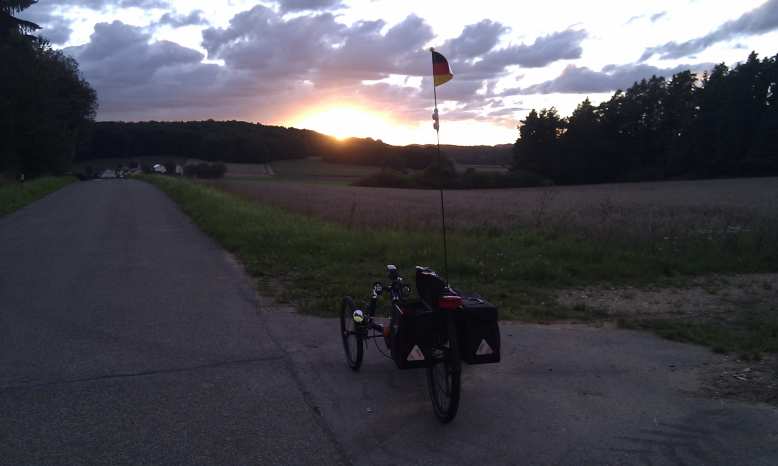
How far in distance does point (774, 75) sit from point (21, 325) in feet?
220

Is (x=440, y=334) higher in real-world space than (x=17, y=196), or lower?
lower

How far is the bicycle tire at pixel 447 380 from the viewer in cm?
445

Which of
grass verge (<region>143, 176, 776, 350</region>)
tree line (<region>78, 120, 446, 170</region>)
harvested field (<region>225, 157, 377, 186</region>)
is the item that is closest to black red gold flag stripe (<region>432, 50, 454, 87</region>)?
grass verge (<region>143, 176, 776, 350</region>)

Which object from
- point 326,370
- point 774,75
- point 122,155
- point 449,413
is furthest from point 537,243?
point 122,155

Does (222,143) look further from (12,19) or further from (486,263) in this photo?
(486,263)

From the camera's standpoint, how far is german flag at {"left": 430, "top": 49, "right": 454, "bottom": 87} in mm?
5777

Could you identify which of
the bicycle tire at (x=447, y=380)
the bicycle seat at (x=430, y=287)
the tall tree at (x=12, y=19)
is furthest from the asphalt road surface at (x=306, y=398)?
the tall tree at (x=12, y=19)

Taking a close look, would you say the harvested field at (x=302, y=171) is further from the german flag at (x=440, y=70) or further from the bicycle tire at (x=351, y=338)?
the german flag at (x=440, y=70)

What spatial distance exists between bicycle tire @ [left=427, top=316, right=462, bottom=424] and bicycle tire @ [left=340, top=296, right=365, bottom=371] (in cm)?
104

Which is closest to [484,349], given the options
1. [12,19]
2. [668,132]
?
[12,19]

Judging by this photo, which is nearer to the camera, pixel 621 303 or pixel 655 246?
pixel 621 303

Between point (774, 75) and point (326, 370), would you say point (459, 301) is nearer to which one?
point (326, 370)

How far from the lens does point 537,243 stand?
13336 millimetres

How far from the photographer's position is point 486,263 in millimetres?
11211
